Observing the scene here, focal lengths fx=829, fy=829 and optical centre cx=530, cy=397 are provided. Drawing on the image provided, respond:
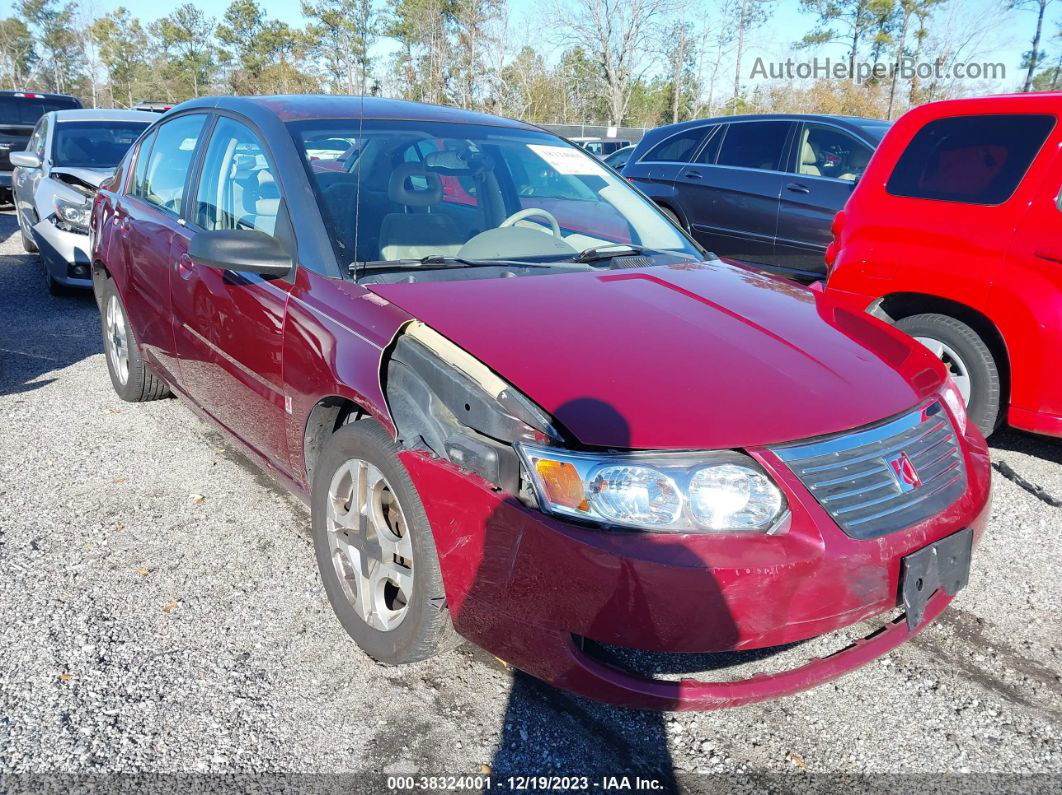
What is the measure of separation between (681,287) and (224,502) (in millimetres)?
2225

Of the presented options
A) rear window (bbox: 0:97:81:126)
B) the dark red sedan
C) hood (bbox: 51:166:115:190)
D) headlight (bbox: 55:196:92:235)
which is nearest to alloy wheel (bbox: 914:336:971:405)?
the dark red sedan

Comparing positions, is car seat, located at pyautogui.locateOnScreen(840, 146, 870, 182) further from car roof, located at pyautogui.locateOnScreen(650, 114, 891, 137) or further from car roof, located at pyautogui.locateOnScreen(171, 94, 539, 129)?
car roof, located at pyautogui.locateOnScreen(171, 94, 539, 129)

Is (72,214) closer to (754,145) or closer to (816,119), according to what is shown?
(754,145)

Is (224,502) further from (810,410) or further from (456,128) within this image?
(810,410)

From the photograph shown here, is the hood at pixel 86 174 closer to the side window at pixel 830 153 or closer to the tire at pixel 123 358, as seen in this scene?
the tire at pixel 123 358

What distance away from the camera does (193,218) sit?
144 inches

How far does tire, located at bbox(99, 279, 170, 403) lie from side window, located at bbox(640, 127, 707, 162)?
5.31 meters

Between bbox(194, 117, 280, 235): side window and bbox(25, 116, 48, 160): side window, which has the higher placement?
bbox(25, 116, 48, 160): side window

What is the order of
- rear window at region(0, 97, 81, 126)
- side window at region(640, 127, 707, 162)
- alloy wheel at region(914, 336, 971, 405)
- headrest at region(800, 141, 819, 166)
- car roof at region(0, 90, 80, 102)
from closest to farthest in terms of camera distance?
alloy wheel at region(914, 336, 971, 405)
headrest at region(800, 141, 819, 166)
side window at region(640, 127, 707, 162)
car roof at region(0, 90, 80, 102)
rear window at region(0, 97, 81, 126)

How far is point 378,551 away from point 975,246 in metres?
3.33

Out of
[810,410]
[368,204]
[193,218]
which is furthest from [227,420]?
[810,410]

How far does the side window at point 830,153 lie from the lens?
680 cm

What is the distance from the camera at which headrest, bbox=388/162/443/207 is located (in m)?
3.13

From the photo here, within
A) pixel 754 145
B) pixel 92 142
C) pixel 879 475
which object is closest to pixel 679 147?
pixel 754 145
